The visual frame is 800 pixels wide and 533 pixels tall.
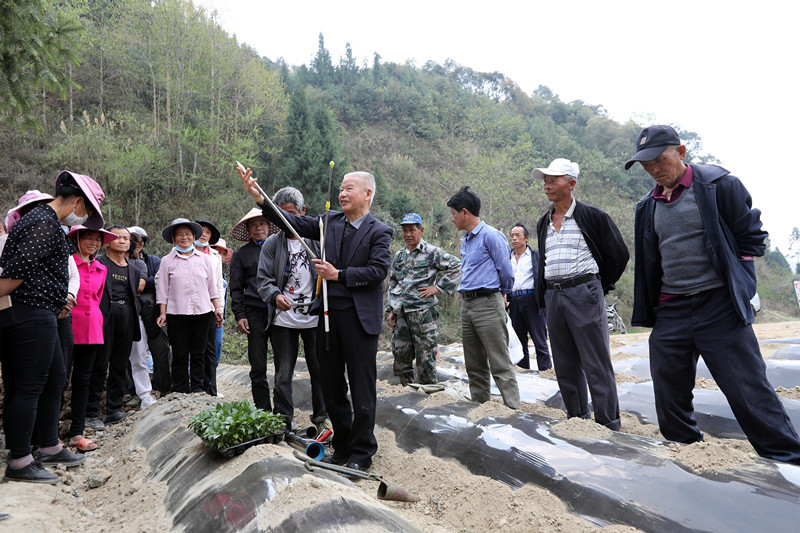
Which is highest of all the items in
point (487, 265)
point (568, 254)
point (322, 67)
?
point (322, 67)

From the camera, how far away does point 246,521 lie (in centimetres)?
195

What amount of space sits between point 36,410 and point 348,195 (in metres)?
2.41

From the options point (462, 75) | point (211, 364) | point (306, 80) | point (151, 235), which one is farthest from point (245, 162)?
point (462, 75)

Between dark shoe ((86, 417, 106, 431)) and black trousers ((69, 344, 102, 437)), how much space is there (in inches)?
16.1

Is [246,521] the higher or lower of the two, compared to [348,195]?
lower

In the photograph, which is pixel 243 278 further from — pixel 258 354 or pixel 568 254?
pixel 568 254

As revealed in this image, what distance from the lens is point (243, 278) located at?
4.38 metres

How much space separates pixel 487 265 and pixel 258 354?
2128 millimetres

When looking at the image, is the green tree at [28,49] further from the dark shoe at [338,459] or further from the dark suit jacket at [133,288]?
the dark shoe at [338,459]

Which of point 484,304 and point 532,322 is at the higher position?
point 484,304

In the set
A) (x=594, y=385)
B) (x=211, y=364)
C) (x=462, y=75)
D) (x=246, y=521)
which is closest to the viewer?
(x=246, y=521)

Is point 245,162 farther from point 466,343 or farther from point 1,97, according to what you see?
point 466,343

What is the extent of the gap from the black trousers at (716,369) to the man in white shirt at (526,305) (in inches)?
126

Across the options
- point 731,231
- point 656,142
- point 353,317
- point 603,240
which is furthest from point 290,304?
point 731,231
